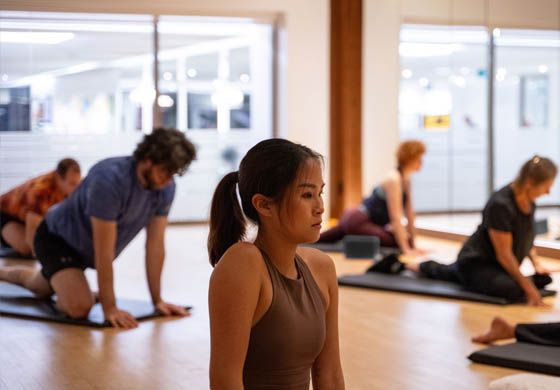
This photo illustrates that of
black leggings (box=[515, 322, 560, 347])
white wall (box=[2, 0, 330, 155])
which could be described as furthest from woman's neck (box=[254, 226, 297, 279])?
white wall (box=[2, 0, 330, 155])

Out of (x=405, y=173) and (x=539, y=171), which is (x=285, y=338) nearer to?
(x=539, y=171)

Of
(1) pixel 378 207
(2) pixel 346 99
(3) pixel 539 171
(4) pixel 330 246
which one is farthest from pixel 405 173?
(2) pixel 346 99

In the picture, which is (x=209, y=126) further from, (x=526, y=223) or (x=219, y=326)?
(x=219, y=326)

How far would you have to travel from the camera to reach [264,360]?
62.0 inches

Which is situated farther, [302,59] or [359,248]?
[302,59]

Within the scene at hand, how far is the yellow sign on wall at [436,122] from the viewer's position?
7.61 m

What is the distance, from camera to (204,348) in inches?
128

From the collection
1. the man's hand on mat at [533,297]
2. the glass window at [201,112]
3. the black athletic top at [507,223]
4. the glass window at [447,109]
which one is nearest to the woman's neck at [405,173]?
the glass window at [447,109]

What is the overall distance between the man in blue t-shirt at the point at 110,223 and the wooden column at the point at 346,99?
15.9 ft

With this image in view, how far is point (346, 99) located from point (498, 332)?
545 centimetres

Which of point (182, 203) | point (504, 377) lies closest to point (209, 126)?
point (182, 203)

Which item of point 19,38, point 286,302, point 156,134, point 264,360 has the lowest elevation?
point 264,360

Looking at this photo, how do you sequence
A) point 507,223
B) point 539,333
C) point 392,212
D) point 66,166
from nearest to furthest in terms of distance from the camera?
point 539,333 → point 507,223 → point 66,166 → point 392,212

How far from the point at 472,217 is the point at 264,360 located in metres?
6.00
